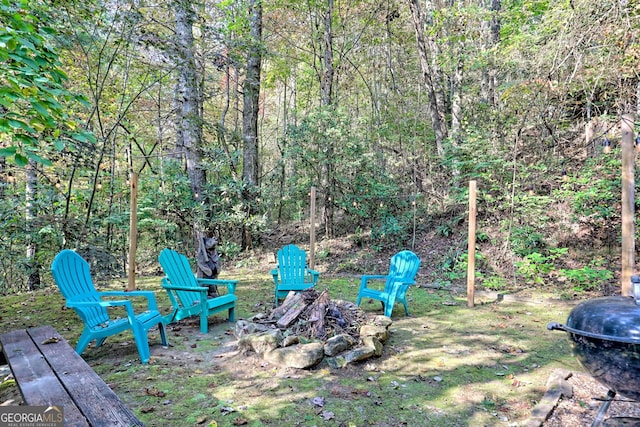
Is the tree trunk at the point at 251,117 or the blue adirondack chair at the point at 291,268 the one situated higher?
the tree trunk at the point at 251,117

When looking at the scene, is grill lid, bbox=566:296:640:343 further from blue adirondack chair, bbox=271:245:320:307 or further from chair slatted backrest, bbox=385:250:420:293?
blue adirondack chair, bbox=271:245:320:307

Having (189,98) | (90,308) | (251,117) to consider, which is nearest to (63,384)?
(90,308)

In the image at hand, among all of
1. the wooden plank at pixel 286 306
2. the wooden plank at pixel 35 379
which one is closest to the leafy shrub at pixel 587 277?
the wooden plank at pixel 286 306

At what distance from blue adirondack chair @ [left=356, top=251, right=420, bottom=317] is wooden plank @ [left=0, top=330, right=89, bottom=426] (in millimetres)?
3239

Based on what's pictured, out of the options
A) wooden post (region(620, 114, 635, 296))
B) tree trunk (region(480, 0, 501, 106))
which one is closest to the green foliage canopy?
wooden post (region(620, 114, 635, 296))

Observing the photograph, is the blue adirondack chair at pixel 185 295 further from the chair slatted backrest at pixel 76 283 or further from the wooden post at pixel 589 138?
the wooden post at pixel 589 138

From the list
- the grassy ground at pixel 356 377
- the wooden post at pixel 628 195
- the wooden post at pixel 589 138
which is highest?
the wooden post at pixel 589 138

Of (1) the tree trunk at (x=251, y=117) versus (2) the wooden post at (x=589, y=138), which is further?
(1) the tree trunk at (x=251, y=117)

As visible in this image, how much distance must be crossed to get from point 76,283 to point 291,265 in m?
2.52

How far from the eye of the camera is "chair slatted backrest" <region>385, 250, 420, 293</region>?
14.4 ft

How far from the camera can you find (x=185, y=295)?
12.5 feet

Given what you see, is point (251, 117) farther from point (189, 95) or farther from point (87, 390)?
point (87, 390)

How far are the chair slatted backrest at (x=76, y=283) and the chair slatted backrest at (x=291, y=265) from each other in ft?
7.31

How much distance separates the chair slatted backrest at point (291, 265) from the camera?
15.9 feet
